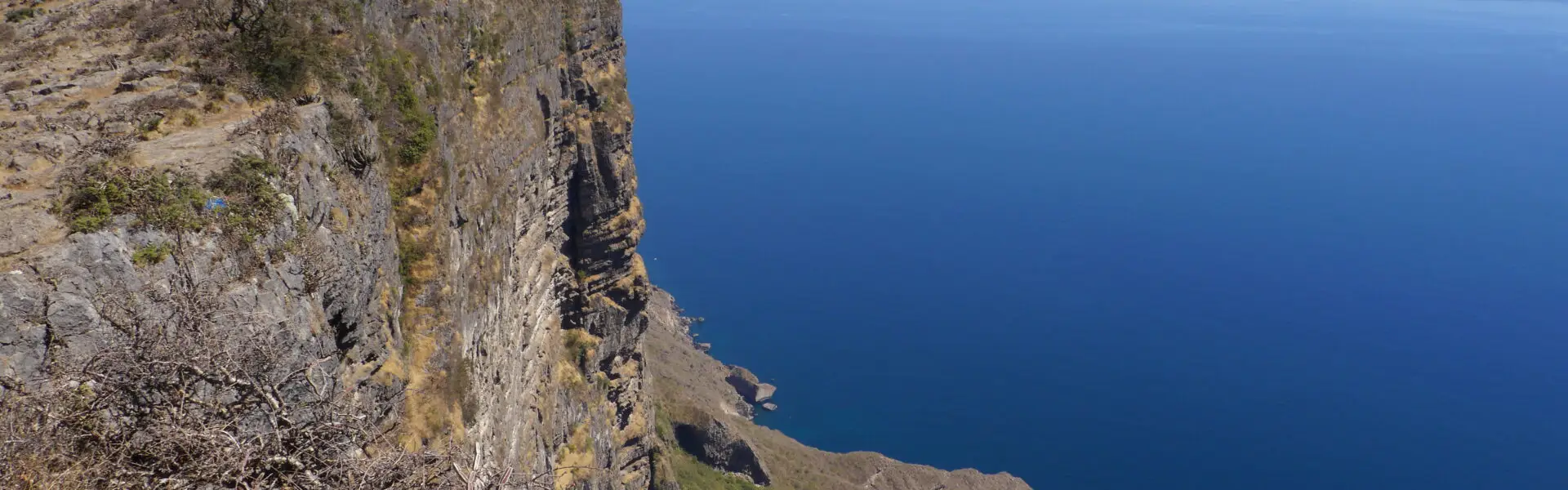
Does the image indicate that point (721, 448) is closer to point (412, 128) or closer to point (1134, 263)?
point (412, 128)

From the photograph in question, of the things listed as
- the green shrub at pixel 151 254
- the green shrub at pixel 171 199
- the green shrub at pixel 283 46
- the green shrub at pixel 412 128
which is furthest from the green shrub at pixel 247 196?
the green shrub at pixel 412 128

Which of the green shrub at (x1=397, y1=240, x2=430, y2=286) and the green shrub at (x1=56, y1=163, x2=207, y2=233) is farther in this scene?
the green shrub at (x1=397, y1=240, x2=430, y2=286)

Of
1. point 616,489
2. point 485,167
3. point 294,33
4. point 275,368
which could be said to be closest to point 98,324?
point 275,368

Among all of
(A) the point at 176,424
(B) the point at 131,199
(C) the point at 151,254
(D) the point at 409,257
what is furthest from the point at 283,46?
(A) the point at 176,424

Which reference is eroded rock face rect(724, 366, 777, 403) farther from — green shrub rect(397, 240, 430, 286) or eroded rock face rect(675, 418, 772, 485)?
green shrub rect(397, 240, 430, 286)

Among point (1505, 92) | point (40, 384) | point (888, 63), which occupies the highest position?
point (1505, 92)

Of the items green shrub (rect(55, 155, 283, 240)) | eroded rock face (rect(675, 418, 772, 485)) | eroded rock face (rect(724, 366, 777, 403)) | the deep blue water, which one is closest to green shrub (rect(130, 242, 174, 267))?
green shrub (rect(55, 155, 283, 240))

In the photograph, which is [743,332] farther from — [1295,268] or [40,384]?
[40,384]
